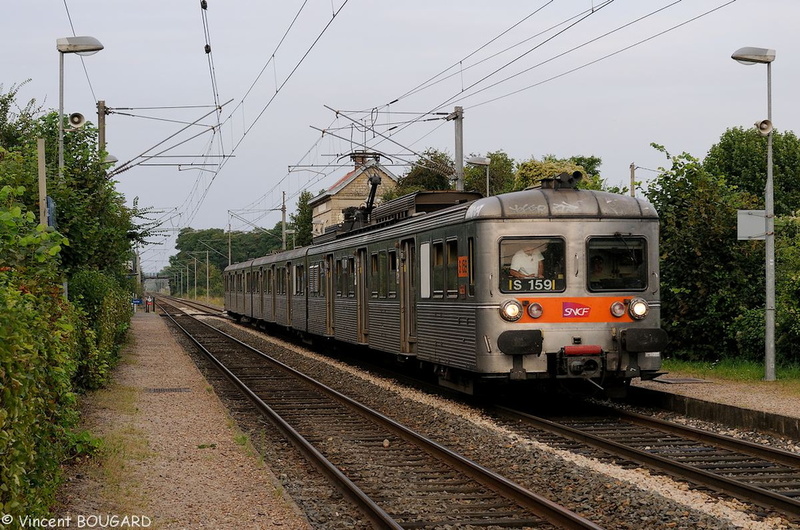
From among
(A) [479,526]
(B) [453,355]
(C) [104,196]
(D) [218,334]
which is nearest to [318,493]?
(A) [479,526]

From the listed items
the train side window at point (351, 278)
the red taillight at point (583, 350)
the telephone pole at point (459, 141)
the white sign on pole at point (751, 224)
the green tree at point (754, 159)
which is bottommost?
the red taillight at point (583, 350)

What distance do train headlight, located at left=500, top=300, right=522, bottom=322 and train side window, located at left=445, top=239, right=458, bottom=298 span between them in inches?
50.6

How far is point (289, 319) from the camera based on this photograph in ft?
105

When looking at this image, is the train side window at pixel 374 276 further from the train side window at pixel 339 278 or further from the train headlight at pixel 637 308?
the train headlight at pixel 637 308

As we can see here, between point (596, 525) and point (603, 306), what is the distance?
6.50 m

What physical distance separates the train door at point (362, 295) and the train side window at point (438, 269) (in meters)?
5.02

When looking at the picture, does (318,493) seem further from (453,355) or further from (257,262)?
(257,262)

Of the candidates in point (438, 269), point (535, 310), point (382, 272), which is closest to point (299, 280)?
point (382, 272)

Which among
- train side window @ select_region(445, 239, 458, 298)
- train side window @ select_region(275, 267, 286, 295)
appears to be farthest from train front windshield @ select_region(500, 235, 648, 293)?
train side window @ select_region(275, 267, 286, 295)

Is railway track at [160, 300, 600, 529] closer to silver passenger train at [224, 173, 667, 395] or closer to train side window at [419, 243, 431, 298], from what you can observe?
silver passenger train at [224, 173, 667, 395]

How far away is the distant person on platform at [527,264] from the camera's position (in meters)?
13.6

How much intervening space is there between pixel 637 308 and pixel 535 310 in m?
1.40

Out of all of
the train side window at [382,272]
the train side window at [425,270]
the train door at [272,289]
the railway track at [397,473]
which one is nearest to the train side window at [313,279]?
the train door at [272,289]

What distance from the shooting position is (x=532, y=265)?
13.7 metres
